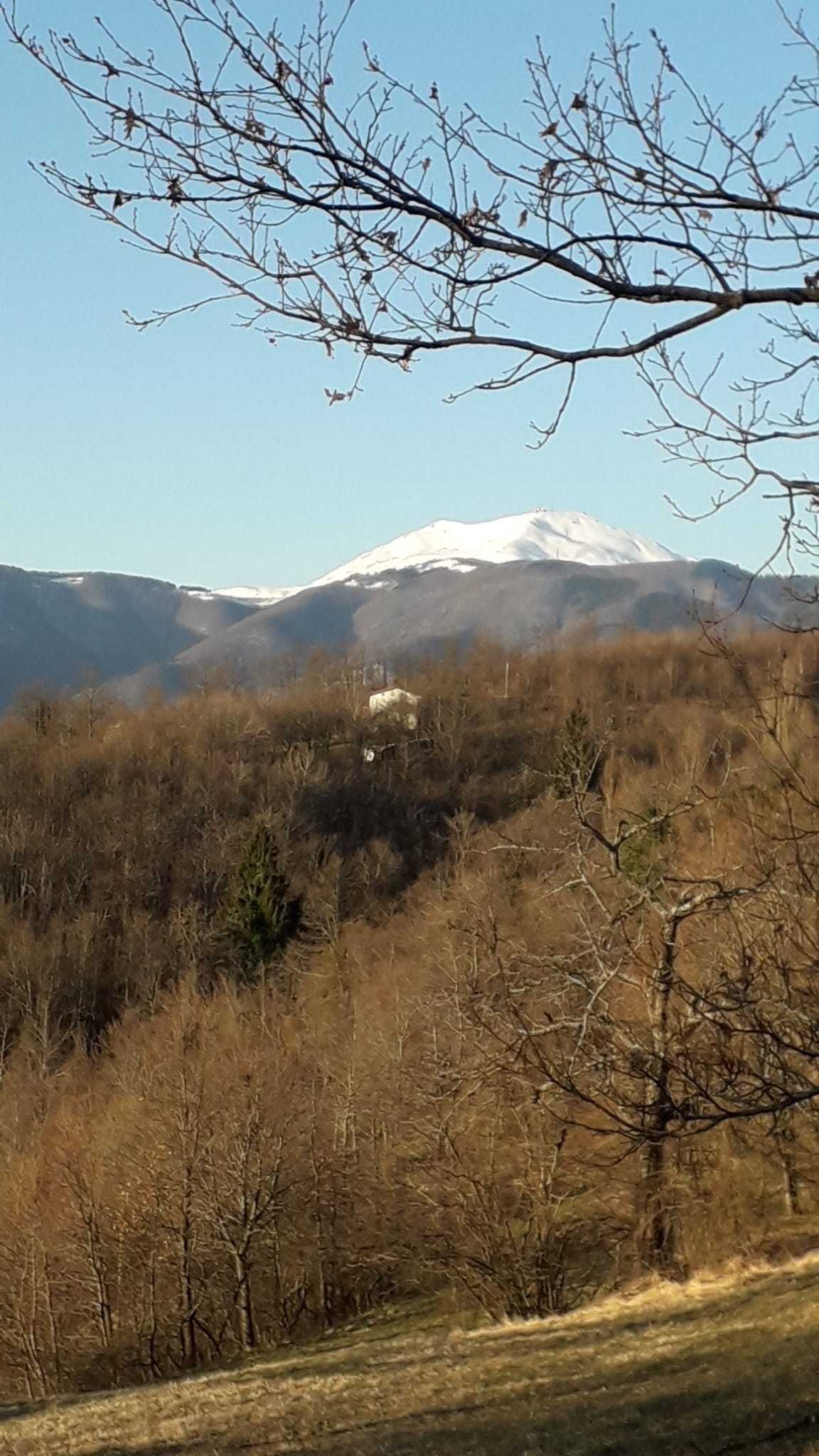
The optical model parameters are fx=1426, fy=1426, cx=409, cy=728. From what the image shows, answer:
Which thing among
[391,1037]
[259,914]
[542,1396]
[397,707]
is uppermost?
[397,707]

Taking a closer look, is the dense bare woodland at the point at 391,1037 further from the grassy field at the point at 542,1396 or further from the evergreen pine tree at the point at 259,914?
the grassy field at the point at 542,1396

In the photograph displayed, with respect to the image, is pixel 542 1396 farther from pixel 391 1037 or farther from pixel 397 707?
pixel 397 707

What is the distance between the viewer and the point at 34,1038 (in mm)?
61031

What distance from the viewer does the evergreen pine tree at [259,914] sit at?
199 feet

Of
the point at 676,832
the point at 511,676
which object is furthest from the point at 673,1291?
the point at 511,676

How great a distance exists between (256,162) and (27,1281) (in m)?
29.1

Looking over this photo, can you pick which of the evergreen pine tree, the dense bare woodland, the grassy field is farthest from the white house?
the grassy field

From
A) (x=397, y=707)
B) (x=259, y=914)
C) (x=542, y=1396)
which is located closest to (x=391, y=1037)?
(x=542, y=1396)

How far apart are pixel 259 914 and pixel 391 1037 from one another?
2677cm

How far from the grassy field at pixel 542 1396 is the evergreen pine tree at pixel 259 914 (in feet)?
146

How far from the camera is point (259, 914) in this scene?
6094 centimetres

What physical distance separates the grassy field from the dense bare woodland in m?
1.52

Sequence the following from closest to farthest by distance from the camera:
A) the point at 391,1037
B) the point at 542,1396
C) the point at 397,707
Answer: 1. the point at 542,1396
2. the point at 391,1037
3. the point at 397,707

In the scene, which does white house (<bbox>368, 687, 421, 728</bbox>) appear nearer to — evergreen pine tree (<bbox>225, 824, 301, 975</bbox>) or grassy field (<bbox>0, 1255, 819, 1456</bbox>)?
evergreen pine tree (<bbox>225, 824, 301, 975</bbox>)
